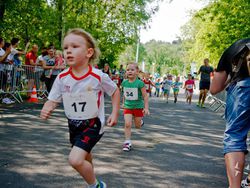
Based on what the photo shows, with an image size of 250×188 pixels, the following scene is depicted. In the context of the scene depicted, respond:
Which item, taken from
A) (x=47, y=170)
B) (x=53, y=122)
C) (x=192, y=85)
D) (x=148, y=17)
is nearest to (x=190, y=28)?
(x=148, y=17)

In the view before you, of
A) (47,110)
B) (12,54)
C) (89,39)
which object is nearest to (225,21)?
(12,54)

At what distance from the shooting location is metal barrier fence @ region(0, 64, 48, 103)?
10344mm

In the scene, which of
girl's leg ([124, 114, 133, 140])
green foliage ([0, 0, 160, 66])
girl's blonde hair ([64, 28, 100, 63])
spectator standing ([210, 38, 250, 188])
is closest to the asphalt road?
girl's leg ([124, 114, 133, 140])

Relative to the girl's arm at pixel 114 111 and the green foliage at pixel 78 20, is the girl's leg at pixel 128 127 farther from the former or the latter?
the green foliage at pixel 78 20

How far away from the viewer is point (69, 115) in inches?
138

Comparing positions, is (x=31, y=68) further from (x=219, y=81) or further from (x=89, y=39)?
(x=219, y=81)

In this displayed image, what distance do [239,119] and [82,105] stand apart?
1469 millimetres

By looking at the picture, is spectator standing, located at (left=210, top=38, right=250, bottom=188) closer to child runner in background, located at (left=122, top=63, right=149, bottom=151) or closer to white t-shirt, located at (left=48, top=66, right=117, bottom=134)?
white t-shirt, located at (left=48, top=66, right=117, bottom=134)

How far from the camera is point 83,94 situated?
136 inches

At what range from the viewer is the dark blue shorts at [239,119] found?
2885mm

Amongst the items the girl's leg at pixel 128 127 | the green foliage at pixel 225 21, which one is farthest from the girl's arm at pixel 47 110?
the green foliage at pixel 225 21

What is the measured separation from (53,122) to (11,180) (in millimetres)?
4405

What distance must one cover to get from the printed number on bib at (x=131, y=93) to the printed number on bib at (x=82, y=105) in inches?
118

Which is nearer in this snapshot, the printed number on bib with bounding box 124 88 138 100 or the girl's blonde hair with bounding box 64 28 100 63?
the girl's blonde hair with bounding box 64 28 100 63
